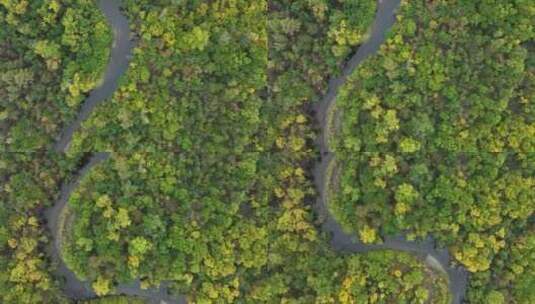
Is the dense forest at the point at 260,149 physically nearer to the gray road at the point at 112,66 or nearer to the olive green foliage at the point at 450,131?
the olive green foliage at the point at 450,131

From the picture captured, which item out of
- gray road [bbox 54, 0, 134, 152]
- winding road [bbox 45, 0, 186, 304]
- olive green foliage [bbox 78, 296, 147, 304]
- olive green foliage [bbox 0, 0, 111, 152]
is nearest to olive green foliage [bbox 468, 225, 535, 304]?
winding road [bbox 45, 0, 186, 304]

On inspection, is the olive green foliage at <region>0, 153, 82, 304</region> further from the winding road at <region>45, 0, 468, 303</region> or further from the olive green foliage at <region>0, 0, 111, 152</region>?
the olive green foliage at <region>0, 0, 111, 152</region>

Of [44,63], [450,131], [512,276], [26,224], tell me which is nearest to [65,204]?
[26,224]

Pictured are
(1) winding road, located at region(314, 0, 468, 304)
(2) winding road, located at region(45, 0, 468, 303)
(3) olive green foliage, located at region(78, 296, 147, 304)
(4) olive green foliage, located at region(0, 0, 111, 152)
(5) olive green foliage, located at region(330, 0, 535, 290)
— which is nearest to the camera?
(5) olive green foliage, located at region(330, 0, 535, 290)

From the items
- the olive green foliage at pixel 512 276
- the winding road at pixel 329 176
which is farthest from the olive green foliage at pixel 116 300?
the olive green foliage at pixel 512 276

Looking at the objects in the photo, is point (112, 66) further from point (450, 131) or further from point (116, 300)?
point (450, 131)
